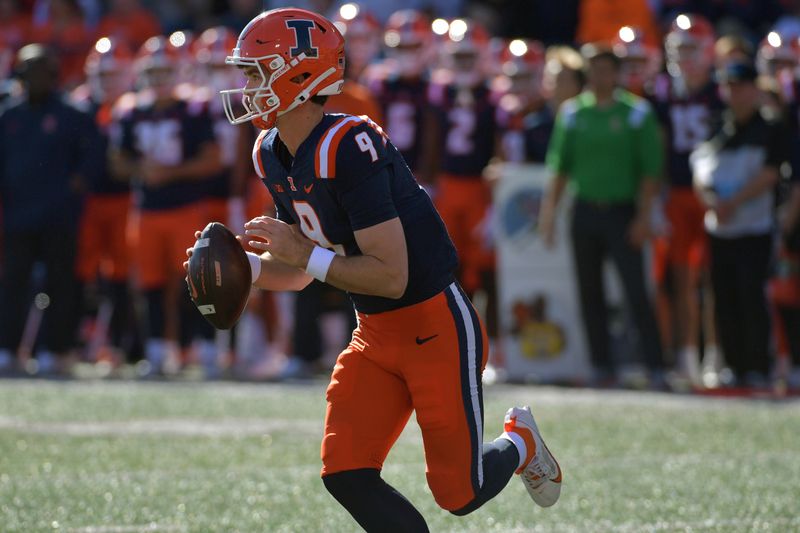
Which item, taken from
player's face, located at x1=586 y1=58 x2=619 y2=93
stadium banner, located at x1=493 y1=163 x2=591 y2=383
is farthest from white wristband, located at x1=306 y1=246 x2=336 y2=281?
stadium banner, located at x1=493 y1=163 x2=591 y2=383

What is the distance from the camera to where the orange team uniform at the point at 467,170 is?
1037cm

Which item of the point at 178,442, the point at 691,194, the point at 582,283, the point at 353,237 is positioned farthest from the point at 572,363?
A: the point at 353,237

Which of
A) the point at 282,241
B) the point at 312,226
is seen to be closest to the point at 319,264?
the point at 282,241

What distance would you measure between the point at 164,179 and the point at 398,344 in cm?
638

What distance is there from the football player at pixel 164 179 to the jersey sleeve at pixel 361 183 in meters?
6.28

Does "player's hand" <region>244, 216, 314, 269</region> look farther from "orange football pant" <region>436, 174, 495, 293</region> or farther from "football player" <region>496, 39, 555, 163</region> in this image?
"football player" <region>496, 39, 555, 163</region>

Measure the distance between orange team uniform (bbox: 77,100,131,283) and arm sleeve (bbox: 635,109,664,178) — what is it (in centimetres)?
393

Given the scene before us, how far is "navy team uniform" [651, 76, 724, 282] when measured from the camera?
393 inches

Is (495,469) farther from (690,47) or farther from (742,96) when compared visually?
(690,47)

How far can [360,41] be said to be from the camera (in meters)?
11.5

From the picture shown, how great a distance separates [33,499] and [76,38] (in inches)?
360

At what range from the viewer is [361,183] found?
4086 mm

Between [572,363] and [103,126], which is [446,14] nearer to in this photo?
[103,126]

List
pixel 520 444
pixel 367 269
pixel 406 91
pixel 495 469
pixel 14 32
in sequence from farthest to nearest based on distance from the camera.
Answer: pixel 14 32 → pixel 406 91 → pixel 520 444 → pixel 495 469 → pixel 367 269
